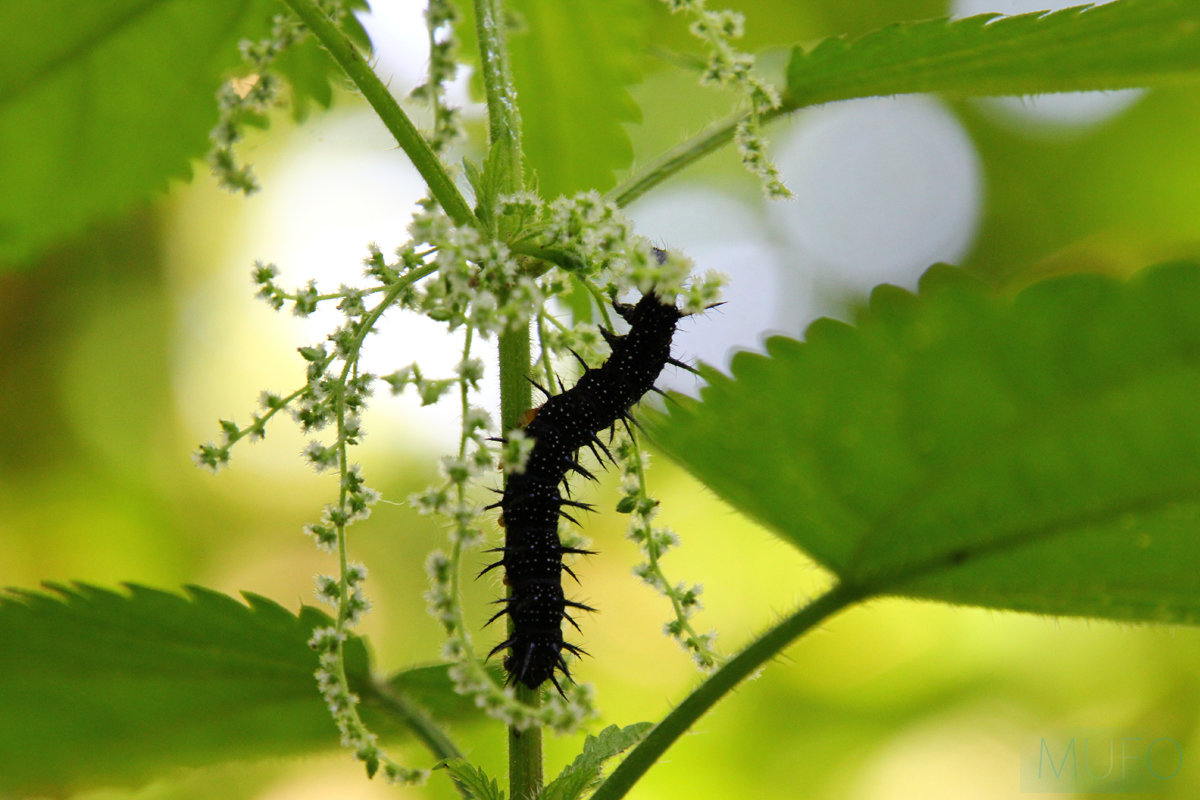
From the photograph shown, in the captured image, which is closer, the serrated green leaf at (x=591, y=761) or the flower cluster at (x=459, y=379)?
the flower cluster at (x=459, y=379)

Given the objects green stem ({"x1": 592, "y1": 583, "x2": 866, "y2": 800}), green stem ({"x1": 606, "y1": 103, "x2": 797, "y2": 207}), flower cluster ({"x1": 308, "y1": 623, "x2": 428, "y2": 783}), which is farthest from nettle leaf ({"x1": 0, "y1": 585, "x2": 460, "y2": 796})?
green stem ({"x1": 606, "y1": 103, "x2": 797, "y2": 207})

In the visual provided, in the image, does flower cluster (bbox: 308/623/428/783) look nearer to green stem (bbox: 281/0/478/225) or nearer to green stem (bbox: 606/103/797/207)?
green stem (bbox: 281/0/478/225)

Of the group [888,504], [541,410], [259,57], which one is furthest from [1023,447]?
[259,57]

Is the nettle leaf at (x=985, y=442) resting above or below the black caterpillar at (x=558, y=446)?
below

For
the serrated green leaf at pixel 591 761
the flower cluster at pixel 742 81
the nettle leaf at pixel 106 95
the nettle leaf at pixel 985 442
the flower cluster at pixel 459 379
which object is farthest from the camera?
the nettle leaf at pixel 106 95

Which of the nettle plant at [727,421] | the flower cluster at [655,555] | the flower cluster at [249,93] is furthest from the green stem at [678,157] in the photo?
the flower cluster at [249,93]

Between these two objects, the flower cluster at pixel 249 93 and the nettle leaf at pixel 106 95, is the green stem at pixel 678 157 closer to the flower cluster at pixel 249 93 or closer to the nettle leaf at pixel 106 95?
the flower cluster at pixel 249 93

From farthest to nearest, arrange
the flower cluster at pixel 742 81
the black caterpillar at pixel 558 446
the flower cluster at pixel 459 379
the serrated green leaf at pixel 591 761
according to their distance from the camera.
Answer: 1. the black caterpillar at pixel 558 446
2. the flower cluster at pixel 742 81
3. the serrated green leaf at pixel 591 761
4. the flower cluster at pixel 459 379
